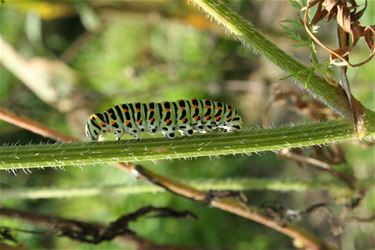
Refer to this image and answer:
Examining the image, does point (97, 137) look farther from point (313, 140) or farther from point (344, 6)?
point (344, 6)

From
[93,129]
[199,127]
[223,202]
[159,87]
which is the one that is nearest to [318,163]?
[223,202]

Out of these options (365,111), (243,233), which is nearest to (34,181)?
(243,233)

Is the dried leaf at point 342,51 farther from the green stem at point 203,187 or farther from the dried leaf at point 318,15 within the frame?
the green stem at point 203,187

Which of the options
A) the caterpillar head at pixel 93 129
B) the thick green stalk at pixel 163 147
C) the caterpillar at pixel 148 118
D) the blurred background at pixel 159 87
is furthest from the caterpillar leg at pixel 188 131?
the blurred background at pixel 159 87

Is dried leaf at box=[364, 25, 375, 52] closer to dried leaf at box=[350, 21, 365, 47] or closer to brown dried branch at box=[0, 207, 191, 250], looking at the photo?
dried leaf at box=[350, 21, 365, 47]

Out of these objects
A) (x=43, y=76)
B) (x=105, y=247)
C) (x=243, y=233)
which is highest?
(x=43, y=76)

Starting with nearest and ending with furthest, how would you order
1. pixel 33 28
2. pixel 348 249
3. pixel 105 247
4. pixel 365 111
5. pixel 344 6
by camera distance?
pixel 344 6
pixel 365 111
pixel 105 247
pixel 348 249
pixel 33 28
